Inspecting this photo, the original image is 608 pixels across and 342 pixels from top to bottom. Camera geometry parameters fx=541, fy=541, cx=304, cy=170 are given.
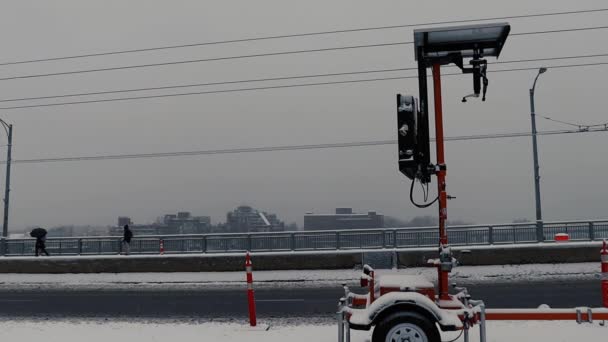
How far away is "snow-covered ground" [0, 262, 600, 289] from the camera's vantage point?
57.7ft

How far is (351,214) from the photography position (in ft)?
94.7

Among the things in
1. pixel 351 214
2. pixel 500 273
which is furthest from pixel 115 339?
pixel 351 214

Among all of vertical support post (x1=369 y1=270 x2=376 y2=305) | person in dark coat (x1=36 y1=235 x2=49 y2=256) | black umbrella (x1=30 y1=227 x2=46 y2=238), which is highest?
black umbrella (x1=30 y1=227 x2=46 y2=238)

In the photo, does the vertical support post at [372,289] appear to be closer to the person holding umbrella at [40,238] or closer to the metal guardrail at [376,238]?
the metal guardrail at [376,238]

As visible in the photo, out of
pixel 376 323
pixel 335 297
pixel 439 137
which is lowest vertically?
pixel 335 297

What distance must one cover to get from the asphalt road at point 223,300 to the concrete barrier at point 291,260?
10.7 ft

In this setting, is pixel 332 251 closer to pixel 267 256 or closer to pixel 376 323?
pixel 267 256

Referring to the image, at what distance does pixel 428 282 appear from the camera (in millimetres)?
6590

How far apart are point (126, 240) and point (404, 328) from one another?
20681mm

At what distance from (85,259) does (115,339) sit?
1433 cm

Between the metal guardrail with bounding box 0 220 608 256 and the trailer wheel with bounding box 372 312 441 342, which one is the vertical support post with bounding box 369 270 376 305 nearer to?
the trailer wheel with bounding box 372 312 441 342

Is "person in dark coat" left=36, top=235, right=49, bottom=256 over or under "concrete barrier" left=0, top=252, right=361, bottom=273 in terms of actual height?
over

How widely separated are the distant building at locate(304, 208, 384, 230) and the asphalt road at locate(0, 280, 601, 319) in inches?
418

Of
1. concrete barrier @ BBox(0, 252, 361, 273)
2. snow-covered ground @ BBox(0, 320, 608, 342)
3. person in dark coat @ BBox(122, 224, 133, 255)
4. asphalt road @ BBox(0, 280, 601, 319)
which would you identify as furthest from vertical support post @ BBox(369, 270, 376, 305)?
person in dark coat @ BBox(122, 224, 133, 255)
